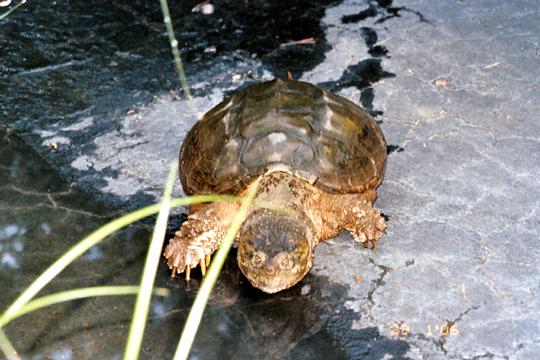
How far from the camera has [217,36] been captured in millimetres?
5793

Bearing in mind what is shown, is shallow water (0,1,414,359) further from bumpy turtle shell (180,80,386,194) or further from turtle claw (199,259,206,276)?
bumpy turtle shell (180,80,386,194)

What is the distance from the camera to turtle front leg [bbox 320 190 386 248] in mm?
3820

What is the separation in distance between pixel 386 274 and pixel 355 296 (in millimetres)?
229

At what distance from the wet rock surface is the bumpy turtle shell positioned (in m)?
0.41

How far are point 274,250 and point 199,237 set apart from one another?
573 mm

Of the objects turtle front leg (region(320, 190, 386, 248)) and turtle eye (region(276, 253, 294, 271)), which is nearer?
turtle eye (region(276, 253, 294, 271))

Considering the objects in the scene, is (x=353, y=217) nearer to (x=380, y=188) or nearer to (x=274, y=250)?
(x=380, y=188)

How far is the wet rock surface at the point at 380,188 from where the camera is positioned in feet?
11.2

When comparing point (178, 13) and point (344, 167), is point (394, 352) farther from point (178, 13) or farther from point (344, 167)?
point (178, 13)
